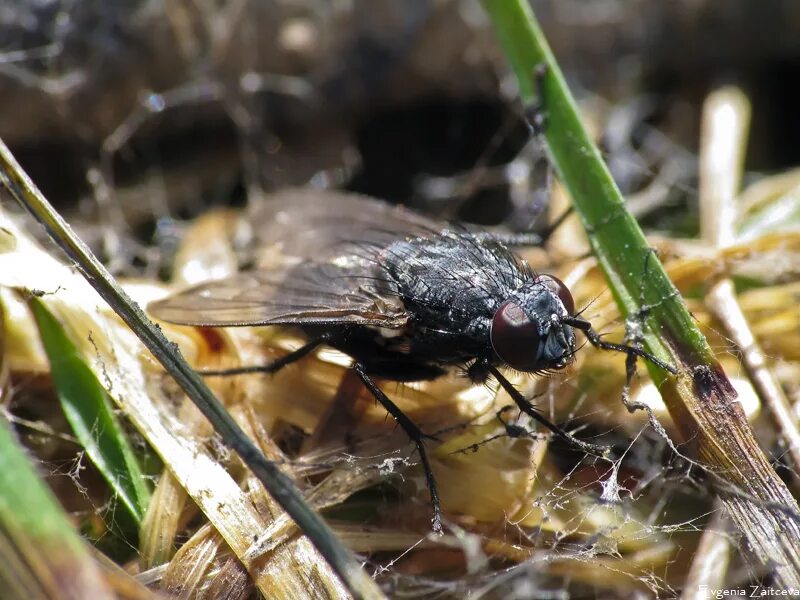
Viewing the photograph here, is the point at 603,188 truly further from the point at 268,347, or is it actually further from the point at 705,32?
the point at 705,32

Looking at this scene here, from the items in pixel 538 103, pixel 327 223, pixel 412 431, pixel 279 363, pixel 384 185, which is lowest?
pixel 412 431

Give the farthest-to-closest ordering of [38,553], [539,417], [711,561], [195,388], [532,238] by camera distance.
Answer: [532,238], [539,417], [711,561], [195,388], [38,553]

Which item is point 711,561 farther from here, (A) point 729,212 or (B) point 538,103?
(A) point 729,212

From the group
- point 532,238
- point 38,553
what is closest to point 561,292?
point 532,238

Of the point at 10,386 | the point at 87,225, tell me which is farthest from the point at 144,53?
the point at 10,386

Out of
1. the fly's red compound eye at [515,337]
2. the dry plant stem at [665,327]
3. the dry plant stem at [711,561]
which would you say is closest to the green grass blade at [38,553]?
the fly's red compound eye at [515,337]

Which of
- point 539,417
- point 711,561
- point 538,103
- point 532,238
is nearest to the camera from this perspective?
point 711,561

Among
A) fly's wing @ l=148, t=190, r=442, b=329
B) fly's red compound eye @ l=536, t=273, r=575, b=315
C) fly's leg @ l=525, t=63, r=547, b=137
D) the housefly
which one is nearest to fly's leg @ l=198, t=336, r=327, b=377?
the housefly

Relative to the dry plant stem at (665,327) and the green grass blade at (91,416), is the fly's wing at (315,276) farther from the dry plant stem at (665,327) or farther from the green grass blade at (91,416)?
the dry plant stem at (665,327)
